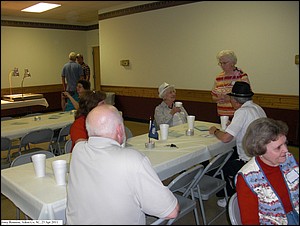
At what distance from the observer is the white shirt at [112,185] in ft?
3.33

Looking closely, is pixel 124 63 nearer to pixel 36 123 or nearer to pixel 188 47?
pixel 188 47

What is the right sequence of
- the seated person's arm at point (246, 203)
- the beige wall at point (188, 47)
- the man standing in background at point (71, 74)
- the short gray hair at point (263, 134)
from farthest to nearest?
the man standing in background at point (71, 74)
the beige wall at point (188, 47)
the short gray hair at point (263, 134)
the seated person's arm at point (246, 203)

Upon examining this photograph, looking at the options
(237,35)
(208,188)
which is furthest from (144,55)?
(208,188)

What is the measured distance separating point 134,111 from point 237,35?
2815 millimetres

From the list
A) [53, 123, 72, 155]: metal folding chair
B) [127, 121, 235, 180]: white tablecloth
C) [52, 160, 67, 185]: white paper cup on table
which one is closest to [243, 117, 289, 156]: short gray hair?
[127, 121, 235, 180]: white tablecloth

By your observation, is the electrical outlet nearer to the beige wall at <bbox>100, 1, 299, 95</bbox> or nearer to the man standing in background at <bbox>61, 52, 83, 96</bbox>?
the beige wall at <bbox>100, 1, 299, 95</bbox>

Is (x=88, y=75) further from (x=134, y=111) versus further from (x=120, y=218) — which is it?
(x=120, y=218)

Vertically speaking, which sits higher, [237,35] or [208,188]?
[237,35]

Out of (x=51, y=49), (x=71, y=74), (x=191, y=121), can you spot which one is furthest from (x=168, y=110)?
(x=51, y=49)

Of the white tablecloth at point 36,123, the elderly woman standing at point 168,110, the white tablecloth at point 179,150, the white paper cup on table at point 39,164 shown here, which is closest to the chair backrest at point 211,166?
the white tablecloth at point 179,150

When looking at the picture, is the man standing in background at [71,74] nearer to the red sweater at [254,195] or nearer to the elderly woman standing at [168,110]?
the elderly woman standing at [168,110]

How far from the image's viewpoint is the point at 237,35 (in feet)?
6.35

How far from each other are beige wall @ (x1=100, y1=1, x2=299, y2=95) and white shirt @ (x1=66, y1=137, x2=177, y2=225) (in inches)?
29.5

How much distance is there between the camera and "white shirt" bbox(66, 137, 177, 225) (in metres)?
1.01
